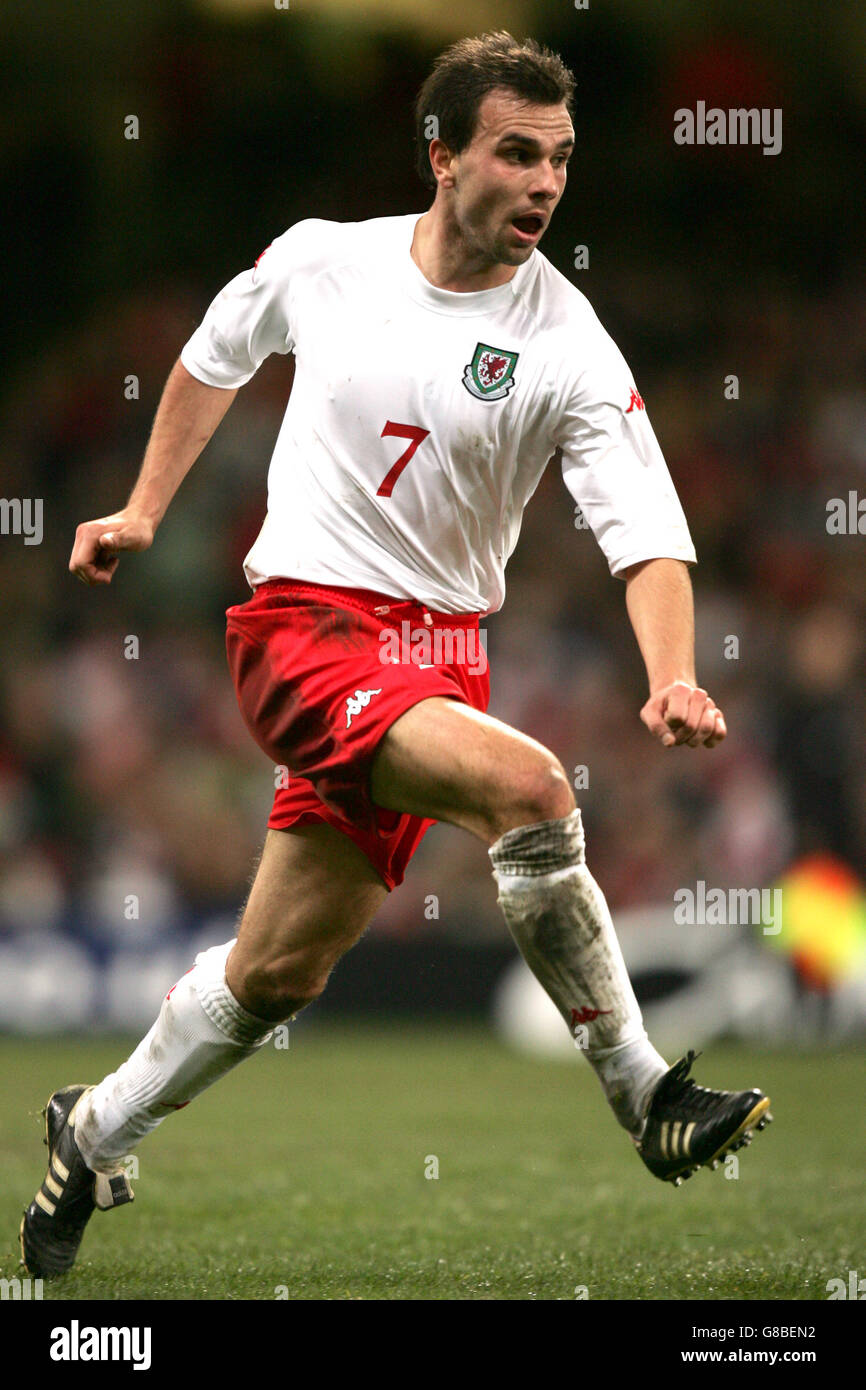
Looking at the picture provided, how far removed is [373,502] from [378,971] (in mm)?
6836

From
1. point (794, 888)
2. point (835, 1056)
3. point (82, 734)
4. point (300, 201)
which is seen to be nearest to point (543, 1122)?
point (835, 1056)

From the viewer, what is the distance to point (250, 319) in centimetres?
429

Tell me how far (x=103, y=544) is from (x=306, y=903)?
93 centimetres

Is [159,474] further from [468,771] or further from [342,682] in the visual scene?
[468,771]

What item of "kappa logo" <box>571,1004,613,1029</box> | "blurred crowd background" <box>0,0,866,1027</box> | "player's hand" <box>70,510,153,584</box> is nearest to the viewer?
"kappa logo" <box>571,1004,613,1029</box>

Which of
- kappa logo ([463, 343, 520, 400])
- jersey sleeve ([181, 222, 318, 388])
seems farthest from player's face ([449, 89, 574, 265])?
jersey sleeve ([181, 222, 318, 388])

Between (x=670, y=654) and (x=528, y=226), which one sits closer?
(x=670, y=654)

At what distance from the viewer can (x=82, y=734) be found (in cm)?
1174

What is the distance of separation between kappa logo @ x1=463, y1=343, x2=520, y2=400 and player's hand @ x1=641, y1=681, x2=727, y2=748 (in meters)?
0.92

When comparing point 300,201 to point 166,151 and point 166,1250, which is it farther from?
point 166,1250

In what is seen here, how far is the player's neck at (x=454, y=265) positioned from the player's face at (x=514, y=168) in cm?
11

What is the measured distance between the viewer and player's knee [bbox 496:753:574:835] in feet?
11.2

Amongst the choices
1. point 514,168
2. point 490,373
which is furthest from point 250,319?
point 514,168

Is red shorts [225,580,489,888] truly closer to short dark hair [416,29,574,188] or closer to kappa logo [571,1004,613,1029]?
kappa logo [571,1004,613,1029]
